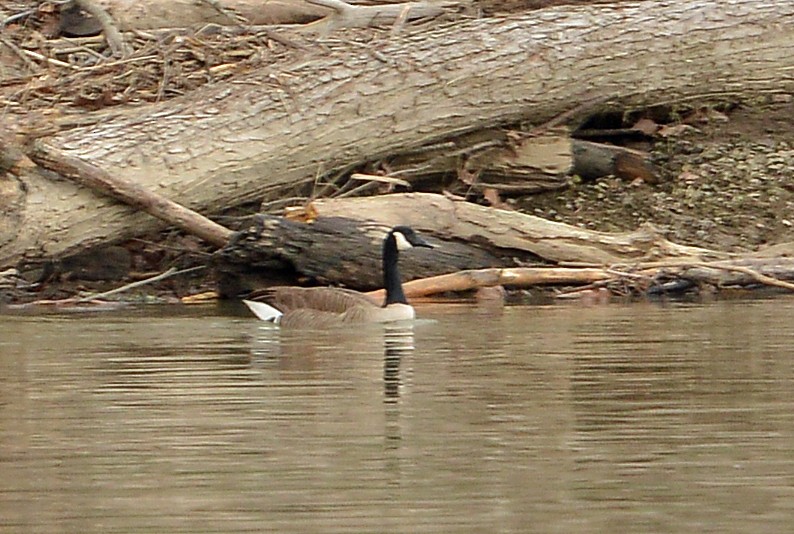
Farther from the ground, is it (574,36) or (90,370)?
(574,36)

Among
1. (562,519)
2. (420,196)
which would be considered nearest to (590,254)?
(420,196)

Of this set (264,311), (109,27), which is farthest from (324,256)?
(109,27)

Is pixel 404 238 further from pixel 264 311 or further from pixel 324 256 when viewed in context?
Result: pixel 264 311

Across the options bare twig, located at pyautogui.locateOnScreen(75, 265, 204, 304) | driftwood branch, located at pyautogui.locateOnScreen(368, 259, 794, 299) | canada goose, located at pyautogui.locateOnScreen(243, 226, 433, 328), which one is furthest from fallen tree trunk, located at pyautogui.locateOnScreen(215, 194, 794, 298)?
canada goose, located at pyautogui.locateOnScreen(243, 226, 433, 328)

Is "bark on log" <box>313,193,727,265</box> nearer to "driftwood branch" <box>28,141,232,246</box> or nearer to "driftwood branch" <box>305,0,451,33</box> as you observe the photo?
"driftwood branch" <box>28,141,232,246</box>

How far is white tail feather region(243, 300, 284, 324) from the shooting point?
468 inches

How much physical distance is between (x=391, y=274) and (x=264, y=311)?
3.54ft

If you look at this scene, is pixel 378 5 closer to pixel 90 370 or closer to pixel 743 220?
pixel 743 220

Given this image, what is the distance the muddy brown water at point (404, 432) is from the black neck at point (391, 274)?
1.79 m

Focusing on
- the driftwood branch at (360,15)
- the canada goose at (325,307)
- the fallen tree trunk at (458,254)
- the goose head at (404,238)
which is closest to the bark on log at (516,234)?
the fallen tree trunk at (458,254)

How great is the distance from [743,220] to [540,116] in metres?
1.91

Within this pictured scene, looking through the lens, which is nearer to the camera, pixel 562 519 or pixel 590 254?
pixel 562 519

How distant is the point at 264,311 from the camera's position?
12.1m

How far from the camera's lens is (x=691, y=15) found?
585 inches
